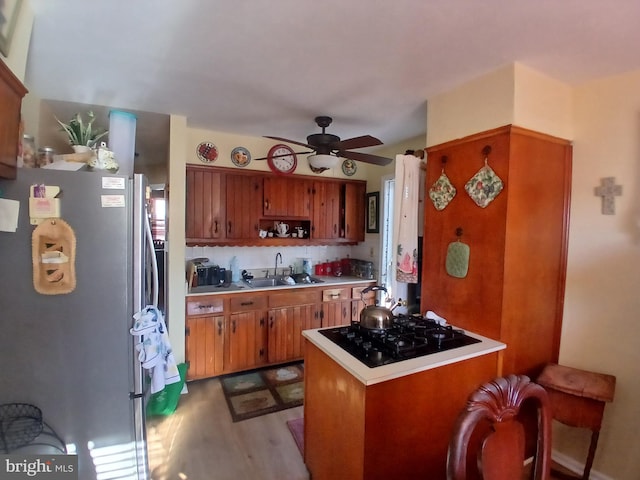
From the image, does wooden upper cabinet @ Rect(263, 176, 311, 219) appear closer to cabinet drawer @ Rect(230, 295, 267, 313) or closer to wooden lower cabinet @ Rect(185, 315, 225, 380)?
cabinet drawer @ Rect(230, 295, 267, 313)

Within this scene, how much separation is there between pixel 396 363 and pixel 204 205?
247 cm

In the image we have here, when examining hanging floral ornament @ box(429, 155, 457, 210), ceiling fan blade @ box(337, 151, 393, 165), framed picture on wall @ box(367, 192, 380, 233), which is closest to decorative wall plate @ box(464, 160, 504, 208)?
hanging floral ornament @ box(429, 155, 457, 210)

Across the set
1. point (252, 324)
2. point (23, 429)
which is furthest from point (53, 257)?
point (252, 324)

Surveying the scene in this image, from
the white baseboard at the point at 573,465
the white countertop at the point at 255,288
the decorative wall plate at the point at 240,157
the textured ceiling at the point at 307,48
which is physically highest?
the textured ceiling at the point at 307,48

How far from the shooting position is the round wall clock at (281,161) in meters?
3.45

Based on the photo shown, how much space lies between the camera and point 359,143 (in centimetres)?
215

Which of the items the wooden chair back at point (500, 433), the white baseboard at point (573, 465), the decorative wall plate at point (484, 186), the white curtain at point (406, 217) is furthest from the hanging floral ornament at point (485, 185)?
the white baseboard at point (573, 465)

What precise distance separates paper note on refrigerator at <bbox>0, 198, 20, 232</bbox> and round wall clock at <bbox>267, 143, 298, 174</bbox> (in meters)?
2.29

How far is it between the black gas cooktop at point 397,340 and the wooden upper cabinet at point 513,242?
0.25 meters

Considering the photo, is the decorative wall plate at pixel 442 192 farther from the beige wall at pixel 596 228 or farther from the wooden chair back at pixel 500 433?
the wooden chair back at pixel 500 433

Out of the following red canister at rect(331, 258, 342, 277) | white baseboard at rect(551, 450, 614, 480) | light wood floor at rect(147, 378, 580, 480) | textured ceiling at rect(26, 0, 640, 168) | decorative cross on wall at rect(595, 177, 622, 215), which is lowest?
light wood floor at rect(147, 378, 580, 480)

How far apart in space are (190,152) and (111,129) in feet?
3.03

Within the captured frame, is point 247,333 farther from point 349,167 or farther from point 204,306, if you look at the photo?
point 349,167

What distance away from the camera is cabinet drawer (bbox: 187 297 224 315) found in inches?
113
